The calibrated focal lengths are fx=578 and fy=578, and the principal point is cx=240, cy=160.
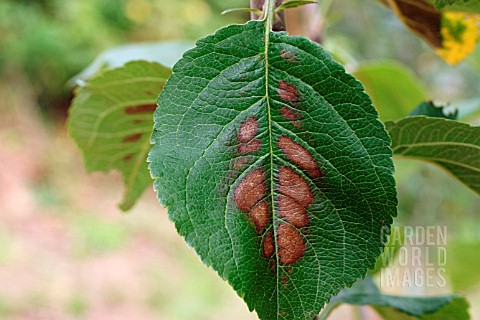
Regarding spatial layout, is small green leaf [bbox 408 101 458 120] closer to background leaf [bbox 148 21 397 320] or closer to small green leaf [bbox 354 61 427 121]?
background leaf [bbox 148 21 397 320]

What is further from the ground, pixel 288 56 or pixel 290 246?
pixel 288 56

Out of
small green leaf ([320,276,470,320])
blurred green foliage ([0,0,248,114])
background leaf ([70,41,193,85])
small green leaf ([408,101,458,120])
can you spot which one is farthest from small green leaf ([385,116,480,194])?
blurred green foliage ([0,0,248,114])

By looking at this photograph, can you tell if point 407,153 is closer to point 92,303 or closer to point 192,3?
point 92,303

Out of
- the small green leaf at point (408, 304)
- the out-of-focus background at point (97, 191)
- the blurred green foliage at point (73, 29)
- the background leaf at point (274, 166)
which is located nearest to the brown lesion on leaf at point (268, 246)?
the background leaf at point (274, 166)

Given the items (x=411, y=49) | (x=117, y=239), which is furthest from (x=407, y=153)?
(x=411, y=49)

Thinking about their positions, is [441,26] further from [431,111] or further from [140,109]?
[140,109]

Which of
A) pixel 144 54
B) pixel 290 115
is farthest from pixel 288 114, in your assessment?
pixel 144 54

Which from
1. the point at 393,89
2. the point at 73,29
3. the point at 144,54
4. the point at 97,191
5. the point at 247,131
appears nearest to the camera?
the point at 247,131
